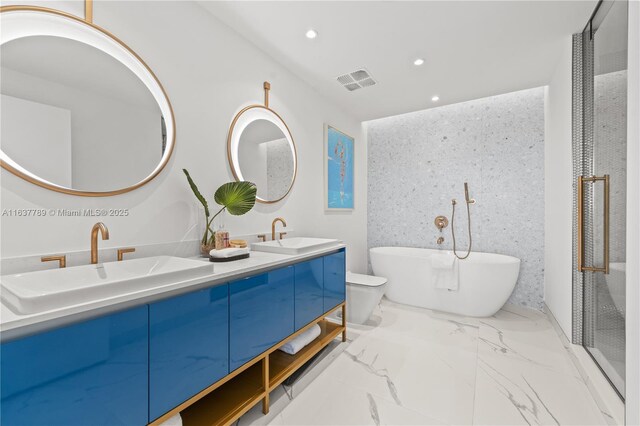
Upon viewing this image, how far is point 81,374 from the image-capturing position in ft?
2.77

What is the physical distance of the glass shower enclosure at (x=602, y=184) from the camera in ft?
4.83

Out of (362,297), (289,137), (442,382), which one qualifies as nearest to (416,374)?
(442,382)

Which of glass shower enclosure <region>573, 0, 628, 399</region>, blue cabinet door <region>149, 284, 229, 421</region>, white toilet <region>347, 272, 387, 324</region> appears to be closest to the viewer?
blue cabinet door <region>149, 284, 229, 421</region>

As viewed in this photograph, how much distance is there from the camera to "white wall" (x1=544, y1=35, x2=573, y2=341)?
85.7 inches

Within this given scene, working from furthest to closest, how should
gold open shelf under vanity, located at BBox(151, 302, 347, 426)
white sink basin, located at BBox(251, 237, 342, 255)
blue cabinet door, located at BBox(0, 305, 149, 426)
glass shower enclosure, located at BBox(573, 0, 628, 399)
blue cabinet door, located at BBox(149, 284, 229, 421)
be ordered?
white sink basin, located at BBox(251, 237, 342, 255)
glass shower enclosure, located at BBox(573, 0, 628, 399)
gold open shelf under vanity, located at BBox(151, 302, 347, 426)
blue cabinet door, located at BBox(149, 284, 229, 421)
blue cabinet door, located at BBox(0, 305, 149, 426)

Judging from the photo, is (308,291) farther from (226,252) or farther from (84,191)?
(84,191)

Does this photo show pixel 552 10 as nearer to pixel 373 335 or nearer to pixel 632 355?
pixel 632 355

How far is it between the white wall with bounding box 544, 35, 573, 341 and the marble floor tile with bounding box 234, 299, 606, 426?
0.38 m

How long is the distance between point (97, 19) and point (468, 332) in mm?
3429

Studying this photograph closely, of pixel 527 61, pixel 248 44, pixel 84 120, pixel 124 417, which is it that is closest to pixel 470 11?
pixel 527 61

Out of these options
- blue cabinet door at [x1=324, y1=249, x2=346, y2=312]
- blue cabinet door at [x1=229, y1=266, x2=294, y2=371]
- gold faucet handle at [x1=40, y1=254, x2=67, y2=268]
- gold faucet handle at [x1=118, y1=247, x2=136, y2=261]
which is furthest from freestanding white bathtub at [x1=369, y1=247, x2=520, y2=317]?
gold faucet handle at [x1=40, y1=254, x2=67, y2=268]

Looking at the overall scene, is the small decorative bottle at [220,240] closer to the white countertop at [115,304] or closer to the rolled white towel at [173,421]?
the white countertop at [115,304]

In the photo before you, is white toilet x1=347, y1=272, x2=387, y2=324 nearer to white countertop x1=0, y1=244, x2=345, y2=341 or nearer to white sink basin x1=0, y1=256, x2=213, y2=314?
white countertop x1=0, y1=244, x2=345, y2=341

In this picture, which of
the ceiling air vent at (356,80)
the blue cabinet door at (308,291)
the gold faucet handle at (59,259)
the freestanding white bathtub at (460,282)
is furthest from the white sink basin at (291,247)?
the ceiling air vent at (356,80)
